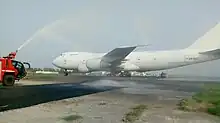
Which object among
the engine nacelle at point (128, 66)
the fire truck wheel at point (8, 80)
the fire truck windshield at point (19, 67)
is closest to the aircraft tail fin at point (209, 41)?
the engine nacelle at point (128, 66)

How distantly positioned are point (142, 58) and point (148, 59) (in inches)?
44.3

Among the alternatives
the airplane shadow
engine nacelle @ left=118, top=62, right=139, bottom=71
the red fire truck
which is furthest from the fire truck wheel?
engine nacelle @ left=118, top=62, right=139, bottom=71

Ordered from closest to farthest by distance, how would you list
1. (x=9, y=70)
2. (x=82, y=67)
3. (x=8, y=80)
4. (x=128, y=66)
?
(x=8, y=80), (x=9, y=70), (x=82, y=67), (x=128, y=66)

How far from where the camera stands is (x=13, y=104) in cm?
1298

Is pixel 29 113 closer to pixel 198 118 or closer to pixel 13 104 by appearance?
pixel 13 104

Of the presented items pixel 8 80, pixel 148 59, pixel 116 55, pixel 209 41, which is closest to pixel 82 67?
pixel 116 55

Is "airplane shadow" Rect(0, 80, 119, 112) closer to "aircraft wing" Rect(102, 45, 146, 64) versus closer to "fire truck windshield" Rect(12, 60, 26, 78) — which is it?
"fire truck windshield" Rect(12, 60, 26, 78)

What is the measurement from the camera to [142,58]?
186 feet

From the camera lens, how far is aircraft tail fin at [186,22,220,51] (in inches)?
2266

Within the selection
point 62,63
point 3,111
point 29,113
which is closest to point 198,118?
point 29,113

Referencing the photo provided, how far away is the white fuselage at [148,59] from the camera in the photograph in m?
55.0

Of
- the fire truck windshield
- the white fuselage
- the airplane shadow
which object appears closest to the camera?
the airplane shadow

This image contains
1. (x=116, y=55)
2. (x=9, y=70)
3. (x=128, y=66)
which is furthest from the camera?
(x=128, y=66)

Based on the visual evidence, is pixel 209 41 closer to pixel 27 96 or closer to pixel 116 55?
pixel 116 55
